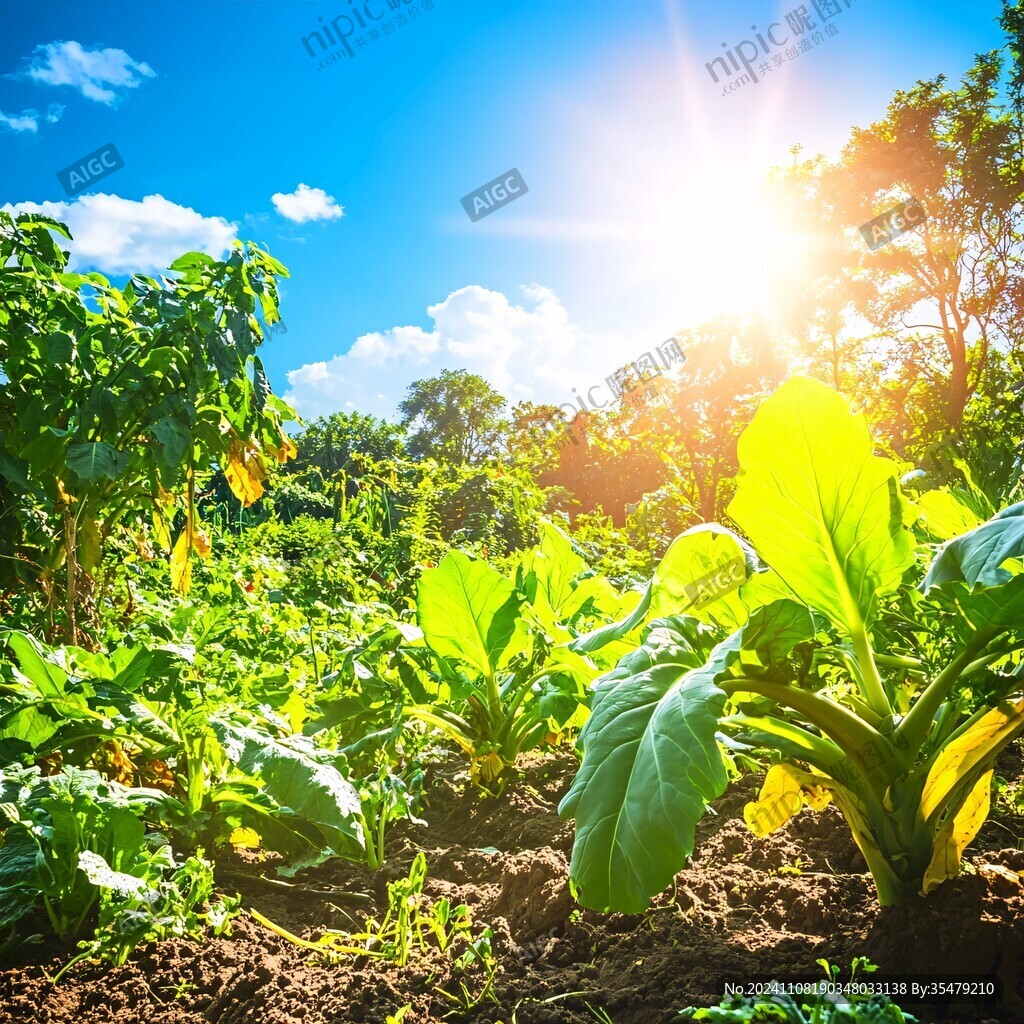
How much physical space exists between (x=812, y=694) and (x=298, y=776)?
1084 mm

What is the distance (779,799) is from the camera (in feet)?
4.61

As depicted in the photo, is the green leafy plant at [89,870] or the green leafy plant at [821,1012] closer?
the green leafy plant at [821,1012]

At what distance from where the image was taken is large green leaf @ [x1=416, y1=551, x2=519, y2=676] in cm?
217

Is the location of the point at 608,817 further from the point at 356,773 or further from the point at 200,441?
the point at 200,441

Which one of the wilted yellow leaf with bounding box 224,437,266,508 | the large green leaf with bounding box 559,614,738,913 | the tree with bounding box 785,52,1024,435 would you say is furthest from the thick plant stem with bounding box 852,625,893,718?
the tree with bounding box 785,52,1024,435

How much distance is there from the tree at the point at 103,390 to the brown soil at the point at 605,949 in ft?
4.94

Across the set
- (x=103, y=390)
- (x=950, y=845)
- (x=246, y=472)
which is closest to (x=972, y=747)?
(x=950, y=845)

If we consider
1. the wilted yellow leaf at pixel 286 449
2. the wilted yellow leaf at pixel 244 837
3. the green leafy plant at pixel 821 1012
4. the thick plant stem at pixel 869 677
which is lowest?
the green leafy plant at pixel 821 1012

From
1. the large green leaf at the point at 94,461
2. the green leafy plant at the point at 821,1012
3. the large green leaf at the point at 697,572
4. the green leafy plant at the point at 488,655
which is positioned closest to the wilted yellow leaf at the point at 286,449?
the large green leaf at the point at 94,461

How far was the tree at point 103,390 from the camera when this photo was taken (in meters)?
2.51

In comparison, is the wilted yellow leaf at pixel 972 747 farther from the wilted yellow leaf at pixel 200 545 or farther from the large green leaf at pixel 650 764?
the wilted yellow leaf at pixel 200 545

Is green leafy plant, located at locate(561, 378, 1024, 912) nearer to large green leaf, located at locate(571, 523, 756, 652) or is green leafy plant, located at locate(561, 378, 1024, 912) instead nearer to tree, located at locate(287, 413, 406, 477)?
large green leaf, located at locate(571, 523, 756, 652)

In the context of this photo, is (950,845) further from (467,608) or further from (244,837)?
(244,837)

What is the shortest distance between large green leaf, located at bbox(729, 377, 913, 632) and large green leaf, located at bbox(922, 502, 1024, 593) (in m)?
0.20
